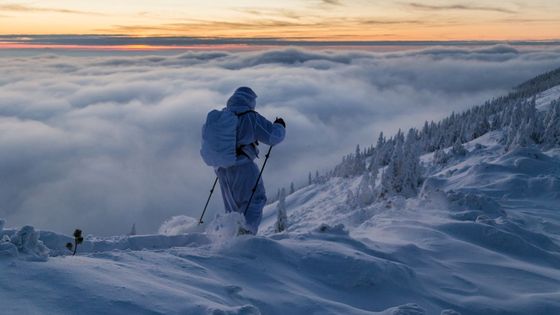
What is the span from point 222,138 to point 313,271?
2538mm

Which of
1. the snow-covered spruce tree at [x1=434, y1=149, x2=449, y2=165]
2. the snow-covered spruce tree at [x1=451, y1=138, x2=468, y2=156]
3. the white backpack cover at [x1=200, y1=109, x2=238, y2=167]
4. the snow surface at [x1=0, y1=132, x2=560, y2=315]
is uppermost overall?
the white backpack cover at [x1=200, y1=109, x2=238, y2=167]

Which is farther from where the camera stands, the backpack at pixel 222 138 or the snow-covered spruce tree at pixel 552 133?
the snow-covered spruce tree at pixel 552 133

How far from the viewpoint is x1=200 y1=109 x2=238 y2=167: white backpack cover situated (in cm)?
630

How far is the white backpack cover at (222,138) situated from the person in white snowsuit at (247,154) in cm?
14

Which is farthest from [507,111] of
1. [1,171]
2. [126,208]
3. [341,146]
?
[1,171]

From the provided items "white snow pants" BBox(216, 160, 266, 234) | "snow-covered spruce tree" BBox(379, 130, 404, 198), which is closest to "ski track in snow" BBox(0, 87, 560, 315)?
"white snow pants" BBox(216, 160, 266, 234)

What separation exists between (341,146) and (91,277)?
174 m

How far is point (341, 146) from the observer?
175 metres

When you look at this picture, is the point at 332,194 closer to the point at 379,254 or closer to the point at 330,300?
the point at 379,254

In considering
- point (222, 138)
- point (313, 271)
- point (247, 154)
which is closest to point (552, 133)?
point (247, 154)

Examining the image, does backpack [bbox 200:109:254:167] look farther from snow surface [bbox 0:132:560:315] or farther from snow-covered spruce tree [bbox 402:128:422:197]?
snow-covered spruce tree [bbox 402:128:422:197]

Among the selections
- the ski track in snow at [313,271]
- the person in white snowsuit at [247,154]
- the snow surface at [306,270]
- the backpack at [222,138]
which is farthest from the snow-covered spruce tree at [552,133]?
the backpack at [222,138]

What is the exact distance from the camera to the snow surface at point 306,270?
9.50 ft

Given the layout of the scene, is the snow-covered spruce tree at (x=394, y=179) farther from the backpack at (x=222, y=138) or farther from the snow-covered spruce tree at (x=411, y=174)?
the backpack at (x=222, y=138)
